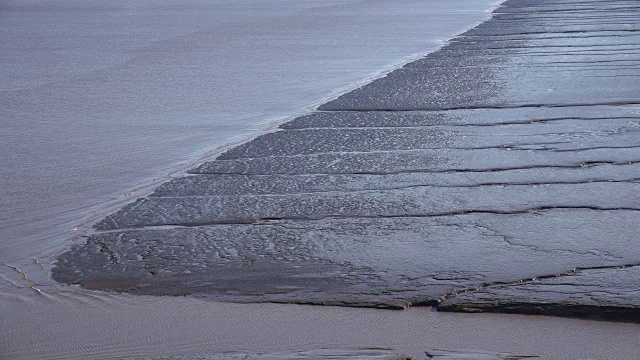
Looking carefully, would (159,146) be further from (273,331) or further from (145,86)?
(273,331)

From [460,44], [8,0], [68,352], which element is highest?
[8,0]

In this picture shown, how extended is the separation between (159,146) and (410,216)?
244 cm

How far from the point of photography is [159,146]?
21.6ft

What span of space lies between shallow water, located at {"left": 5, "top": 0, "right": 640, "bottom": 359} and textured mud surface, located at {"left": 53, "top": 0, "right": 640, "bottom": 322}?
0.16 metres

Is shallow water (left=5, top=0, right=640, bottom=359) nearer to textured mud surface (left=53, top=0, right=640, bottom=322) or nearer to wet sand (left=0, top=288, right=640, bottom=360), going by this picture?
wet sand (left=0, top=288, right=640, bottom=360)

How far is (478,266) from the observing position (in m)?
3.86

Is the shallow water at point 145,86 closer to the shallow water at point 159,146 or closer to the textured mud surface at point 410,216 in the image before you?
the shallow water at point 159,146

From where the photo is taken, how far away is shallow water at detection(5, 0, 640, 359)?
10.8 ft

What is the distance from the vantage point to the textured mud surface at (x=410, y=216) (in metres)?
3.69

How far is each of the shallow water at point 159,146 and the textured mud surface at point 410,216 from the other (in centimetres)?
16

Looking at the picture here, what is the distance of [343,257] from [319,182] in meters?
1.35

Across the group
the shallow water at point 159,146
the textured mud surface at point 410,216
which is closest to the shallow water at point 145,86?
the shallow water at point 159,146

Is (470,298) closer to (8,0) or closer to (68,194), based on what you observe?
(68,194)

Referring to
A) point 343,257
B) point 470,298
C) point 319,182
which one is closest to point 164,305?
point 343,257
